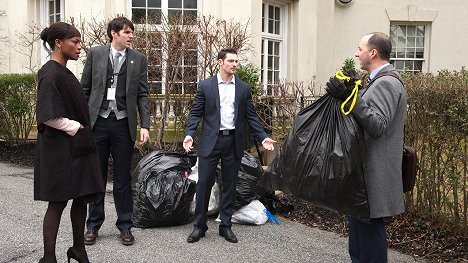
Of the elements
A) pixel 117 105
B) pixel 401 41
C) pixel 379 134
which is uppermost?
pixel 401 41

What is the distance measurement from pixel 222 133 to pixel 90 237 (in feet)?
5.10

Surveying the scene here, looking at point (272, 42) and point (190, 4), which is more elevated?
point (190, 4)

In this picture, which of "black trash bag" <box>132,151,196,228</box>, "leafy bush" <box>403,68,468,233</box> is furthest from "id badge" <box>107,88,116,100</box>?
"leafy bush" <box>403,68,468,233</box>

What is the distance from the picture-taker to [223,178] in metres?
4.98

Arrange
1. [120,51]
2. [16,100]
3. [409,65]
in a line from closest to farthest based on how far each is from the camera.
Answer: [120,51] < [16,100] < [409,65]

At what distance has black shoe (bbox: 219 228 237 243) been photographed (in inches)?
192

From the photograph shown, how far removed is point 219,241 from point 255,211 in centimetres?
76

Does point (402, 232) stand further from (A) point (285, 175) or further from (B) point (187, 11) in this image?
(B) point (187, 11)

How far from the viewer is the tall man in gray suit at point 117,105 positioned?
181 inches

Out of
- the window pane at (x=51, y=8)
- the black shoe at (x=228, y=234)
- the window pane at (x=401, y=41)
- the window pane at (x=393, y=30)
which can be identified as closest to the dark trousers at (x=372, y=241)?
the black shoe at (x=228, y=234)

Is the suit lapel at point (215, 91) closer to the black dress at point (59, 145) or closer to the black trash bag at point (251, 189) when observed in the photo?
the black trash bag at point (251, 189)

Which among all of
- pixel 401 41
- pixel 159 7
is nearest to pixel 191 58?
pixel 159 7

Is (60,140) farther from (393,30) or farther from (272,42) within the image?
(393,30)

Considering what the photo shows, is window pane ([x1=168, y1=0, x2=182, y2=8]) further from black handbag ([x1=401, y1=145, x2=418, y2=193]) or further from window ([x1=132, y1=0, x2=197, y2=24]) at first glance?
black handbag ([x1=401, y1=145, x2=418, y2=193])
